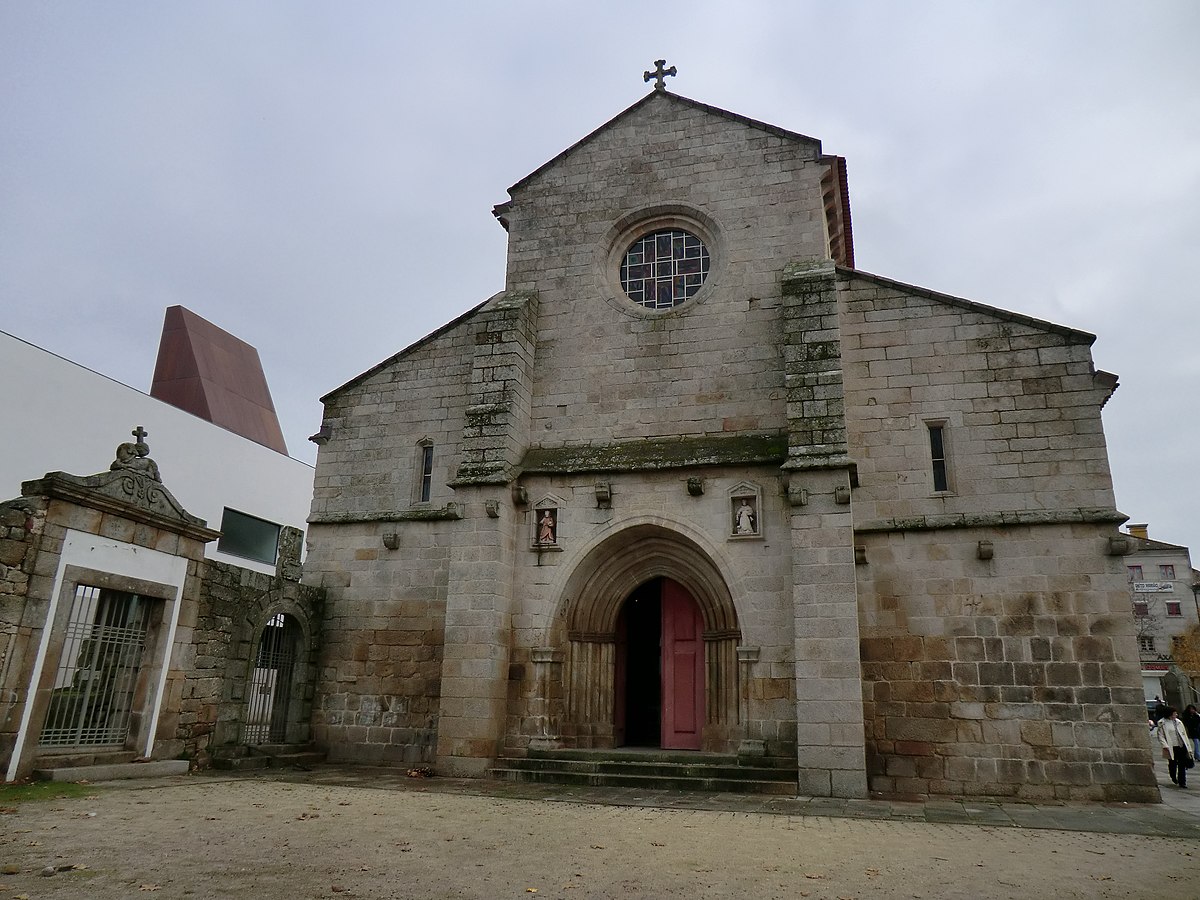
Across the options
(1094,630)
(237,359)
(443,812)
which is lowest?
(443,812)

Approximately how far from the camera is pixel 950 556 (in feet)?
35.3

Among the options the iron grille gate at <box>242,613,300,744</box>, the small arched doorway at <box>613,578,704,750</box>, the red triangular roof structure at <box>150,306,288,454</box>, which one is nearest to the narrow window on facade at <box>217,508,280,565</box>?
the red triangular roof structure at <box>150,306,288,454</box>

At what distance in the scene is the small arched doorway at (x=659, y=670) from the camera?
39.0ft

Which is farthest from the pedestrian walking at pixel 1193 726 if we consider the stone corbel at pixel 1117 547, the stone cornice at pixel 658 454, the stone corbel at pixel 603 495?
the stone corbel at pixel 603 495

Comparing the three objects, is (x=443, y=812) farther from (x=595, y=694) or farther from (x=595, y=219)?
(x=595, y=219)

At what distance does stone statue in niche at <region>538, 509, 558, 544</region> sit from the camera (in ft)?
38.6

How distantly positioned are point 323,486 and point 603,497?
5.08 meters

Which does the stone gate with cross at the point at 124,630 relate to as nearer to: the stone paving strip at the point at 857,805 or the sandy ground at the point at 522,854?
the stone paving strip at the point at 857,805

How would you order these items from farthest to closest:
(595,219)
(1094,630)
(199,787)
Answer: (595,219), (1094,630), (199,787)

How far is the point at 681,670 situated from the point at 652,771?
83.9 inches

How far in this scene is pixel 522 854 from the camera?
5.82 m

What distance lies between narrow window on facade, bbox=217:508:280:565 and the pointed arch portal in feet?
56.0

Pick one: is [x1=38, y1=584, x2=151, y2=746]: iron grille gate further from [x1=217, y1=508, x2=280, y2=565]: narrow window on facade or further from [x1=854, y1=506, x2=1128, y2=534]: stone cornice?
[x1=217, y1=508, x2=280, y2=565]: narrow window on facade

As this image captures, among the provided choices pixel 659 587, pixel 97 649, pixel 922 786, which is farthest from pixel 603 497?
pixel 97 649
